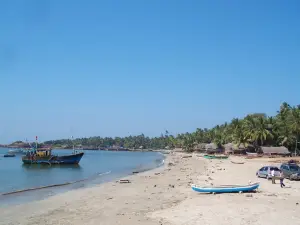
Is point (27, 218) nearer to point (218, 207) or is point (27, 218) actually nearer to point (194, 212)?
point (194, 212)

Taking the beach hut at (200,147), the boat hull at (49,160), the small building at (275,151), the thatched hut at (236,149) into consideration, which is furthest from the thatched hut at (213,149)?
the boat hull at (49,160)

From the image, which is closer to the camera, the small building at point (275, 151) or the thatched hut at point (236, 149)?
the small building at point (275, 151)

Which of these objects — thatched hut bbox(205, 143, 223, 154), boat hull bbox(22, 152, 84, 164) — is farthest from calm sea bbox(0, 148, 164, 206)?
thatched hut bbox(205, 143, 223, 154)

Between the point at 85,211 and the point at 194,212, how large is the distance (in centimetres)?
669

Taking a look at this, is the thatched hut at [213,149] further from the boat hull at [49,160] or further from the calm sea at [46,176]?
the boat hull at [49,160]

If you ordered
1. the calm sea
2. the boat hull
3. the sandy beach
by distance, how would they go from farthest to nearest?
the boat hull → the calm sea → the sandy beach

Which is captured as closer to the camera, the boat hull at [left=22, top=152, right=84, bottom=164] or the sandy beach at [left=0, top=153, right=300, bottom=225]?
the sandy beach at [left=0, top=153, right=300, bottom=225]

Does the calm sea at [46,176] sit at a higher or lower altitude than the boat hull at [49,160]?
lower

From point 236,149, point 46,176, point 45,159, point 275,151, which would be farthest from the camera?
point 236,149

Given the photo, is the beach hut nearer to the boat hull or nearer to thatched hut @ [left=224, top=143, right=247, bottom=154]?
thatched hut @ [left=224, top=143, right=247, bottom=154]

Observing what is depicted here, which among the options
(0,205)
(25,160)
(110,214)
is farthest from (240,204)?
A: (25,160)

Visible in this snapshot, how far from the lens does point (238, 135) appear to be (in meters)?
93.3

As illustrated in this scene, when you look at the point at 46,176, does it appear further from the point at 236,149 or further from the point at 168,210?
the point at 236,149

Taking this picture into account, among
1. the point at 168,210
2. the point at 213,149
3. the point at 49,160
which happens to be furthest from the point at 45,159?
the point at 213,149
